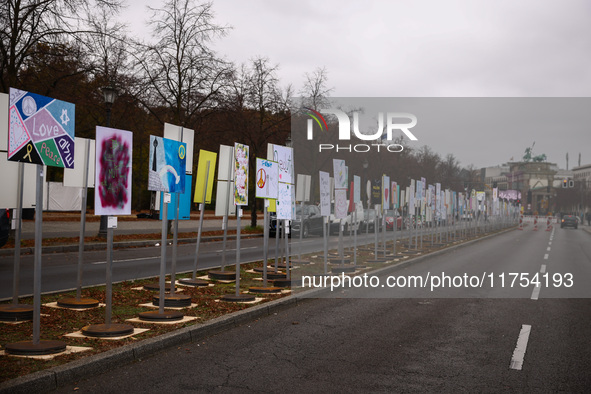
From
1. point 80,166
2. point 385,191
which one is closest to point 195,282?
point 80,166

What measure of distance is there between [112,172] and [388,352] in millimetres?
4032

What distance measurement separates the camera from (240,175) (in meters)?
11.1

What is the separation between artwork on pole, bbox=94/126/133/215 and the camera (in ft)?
25.1

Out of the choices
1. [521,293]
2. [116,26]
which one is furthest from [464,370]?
[116,26]

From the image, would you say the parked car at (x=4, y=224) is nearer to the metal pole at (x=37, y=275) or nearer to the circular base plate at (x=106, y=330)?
the circular base plate at (x=106, y=330)

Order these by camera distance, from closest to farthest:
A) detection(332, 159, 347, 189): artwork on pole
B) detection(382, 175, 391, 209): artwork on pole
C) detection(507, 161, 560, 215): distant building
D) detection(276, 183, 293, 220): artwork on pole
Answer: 1. detection(276, 183, 293, 220): artwork on pole
2. detection(332, 159, 347, 189): artwork on pole
3. detection(382, 175, 391, 209): artwork on pole
4. detection(507, 161, 560, 215): distant building

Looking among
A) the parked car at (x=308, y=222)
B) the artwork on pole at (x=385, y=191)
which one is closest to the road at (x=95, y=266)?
the artwork on pole at (x=385, y=191)

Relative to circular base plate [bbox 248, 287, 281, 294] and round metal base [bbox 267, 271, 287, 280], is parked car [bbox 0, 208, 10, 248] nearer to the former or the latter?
round metal base [bbox 267, 271, 287, 280]

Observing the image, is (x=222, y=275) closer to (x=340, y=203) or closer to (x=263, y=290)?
(x=263, y=290)

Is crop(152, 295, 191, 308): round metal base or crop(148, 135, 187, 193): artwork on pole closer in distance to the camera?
crop(148, 135, 187, 193): artwork on pole

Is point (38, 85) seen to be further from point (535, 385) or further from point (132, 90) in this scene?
point (535, 385)

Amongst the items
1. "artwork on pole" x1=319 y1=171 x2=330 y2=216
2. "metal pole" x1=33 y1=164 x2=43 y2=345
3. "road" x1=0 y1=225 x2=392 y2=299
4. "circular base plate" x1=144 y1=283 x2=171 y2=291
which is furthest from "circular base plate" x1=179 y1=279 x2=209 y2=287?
"metal pole" x1=33 y1=164 x2=43 y2=345

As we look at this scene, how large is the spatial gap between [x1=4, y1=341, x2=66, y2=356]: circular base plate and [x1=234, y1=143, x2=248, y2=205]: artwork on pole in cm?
473

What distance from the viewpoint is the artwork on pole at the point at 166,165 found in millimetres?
8617
